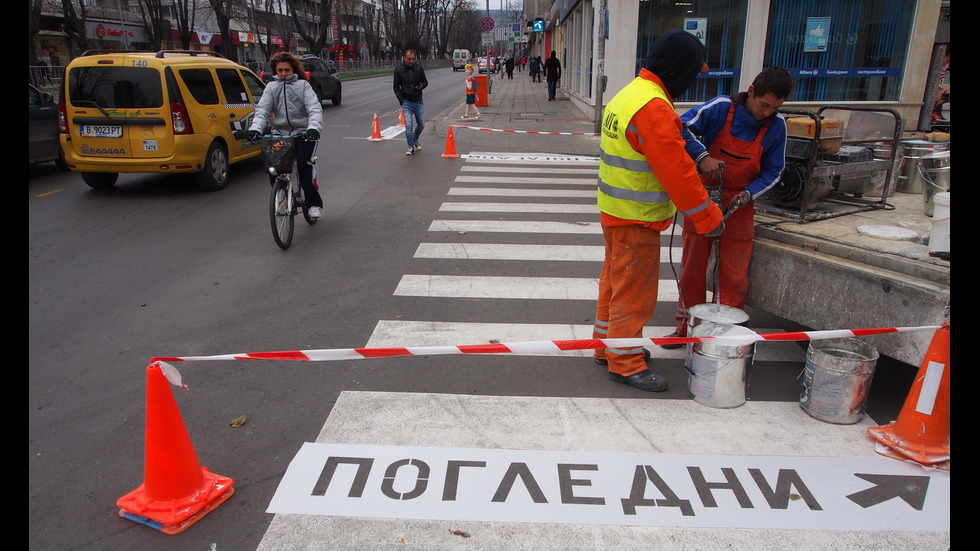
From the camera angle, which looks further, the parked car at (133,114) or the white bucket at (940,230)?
the parked car at (133,114)

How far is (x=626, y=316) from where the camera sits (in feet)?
12.7

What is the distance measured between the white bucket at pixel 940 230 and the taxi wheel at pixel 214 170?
9.17 m

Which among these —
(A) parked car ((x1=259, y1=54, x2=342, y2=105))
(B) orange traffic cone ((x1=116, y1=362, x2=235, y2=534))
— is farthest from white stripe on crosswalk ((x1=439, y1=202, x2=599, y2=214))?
(A) parked car ((x1=259, y1=54, x2=342, y2=105))

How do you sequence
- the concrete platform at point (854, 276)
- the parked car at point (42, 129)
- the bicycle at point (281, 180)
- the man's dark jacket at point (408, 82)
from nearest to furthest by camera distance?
the concrete platform at point (854, 276), the bicycle at point (281, 180), the parked car at point (42, 129), the man's dark jacket at point (408, 82)

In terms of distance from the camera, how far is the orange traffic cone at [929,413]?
310cm

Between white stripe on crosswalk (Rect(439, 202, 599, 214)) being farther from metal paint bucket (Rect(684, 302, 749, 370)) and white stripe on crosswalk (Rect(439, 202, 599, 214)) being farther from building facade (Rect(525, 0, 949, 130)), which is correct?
building facade (Rect(525, 0, 949, 130))

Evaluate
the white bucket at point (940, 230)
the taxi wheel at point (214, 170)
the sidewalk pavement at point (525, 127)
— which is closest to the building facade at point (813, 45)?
the sidewalk pavement at point (525, 127)

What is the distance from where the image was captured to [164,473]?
9.19ft

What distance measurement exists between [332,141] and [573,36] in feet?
48.1

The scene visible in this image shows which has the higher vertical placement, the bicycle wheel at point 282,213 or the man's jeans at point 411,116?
the man's jeans at point 411,116

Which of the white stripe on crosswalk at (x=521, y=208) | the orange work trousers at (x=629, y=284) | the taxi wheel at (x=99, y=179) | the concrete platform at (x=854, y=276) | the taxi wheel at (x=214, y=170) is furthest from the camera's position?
the taxi wheel at (x=99, y=179)

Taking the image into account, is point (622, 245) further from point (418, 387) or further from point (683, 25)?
point (683, 25)

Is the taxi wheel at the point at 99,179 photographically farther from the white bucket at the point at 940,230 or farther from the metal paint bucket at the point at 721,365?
the white bucket at the point at 940,230

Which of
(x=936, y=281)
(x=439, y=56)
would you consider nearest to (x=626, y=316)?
(x=936, y=281)
